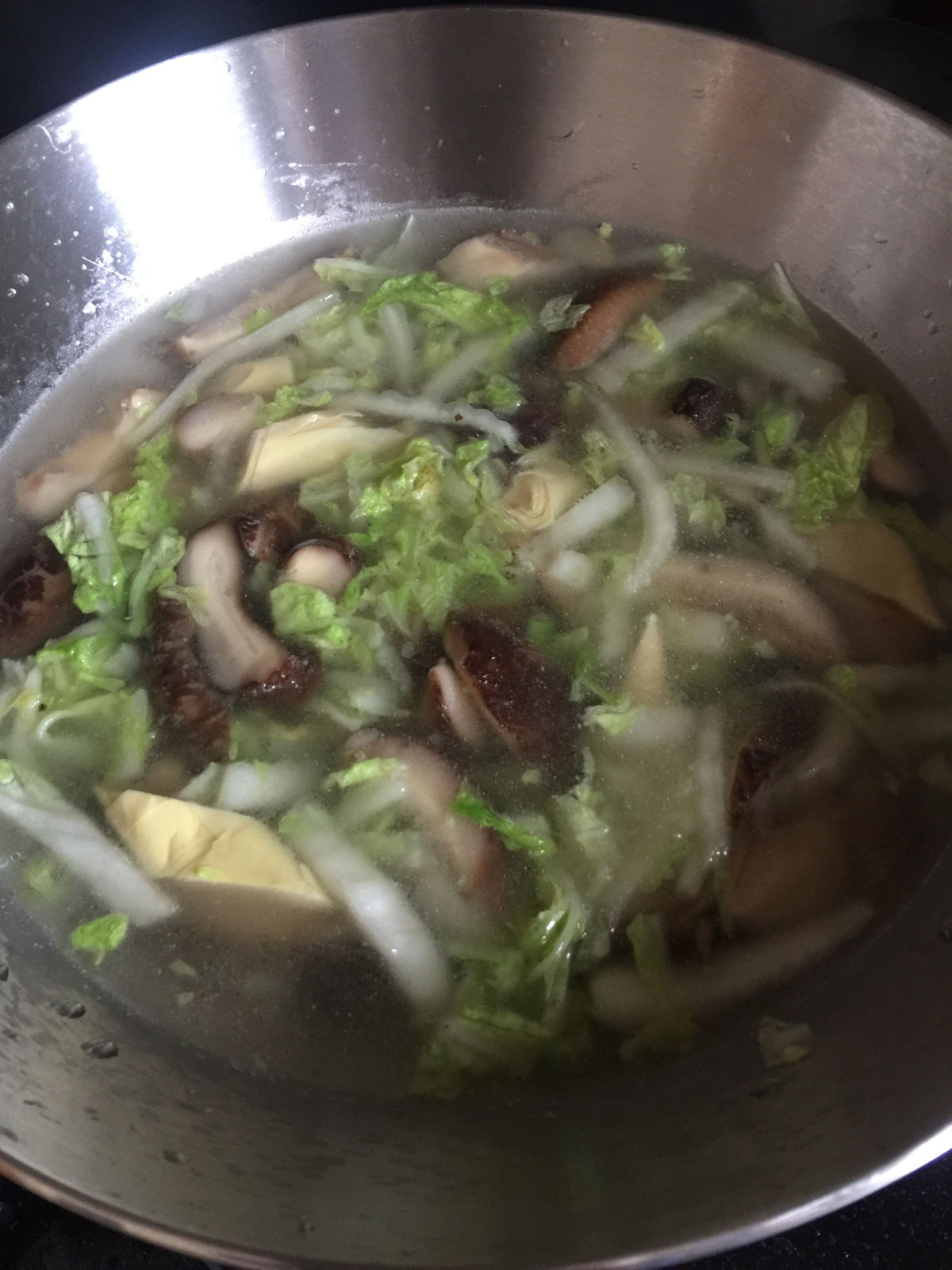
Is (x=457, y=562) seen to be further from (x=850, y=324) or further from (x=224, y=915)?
(x=850, y=324)

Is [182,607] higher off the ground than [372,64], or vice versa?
[372,64]

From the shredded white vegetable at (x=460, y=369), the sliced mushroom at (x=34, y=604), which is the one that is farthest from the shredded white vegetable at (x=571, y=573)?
the sliced mushroom at (x=34, y=604)

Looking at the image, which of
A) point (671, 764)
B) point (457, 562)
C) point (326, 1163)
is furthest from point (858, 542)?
point (326, 1163)

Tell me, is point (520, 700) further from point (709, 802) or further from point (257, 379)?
point (257, 379)

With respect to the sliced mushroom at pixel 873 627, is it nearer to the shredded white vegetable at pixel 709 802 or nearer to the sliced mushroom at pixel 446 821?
the shredded white vegetable at pixel 709 802

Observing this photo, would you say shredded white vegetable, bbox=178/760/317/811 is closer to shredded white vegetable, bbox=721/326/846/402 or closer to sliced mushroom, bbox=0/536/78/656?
sliced mushroom, bbox=0/536/78/656

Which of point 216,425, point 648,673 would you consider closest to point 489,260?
point 216,425
